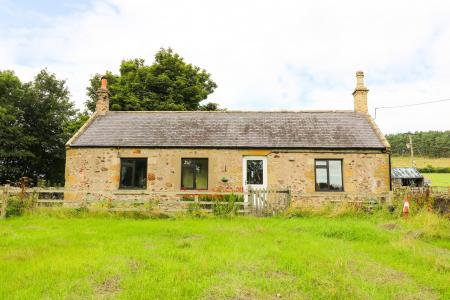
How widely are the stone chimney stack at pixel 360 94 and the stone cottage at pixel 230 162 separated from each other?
2262 mm

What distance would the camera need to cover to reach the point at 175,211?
12219 millimetres

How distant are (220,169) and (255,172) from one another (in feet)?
5.62

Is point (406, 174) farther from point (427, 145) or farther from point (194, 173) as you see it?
point (427, 145)

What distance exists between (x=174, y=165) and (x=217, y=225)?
631cm

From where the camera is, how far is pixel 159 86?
2762 centimetres

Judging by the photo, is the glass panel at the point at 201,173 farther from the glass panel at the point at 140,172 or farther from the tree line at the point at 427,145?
the tree line at the point at 427,145

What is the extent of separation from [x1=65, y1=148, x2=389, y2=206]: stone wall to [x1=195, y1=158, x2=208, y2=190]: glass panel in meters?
0.33

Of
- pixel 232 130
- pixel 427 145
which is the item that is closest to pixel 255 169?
pixel 232 130

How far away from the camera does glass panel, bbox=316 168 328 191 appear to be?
15.7m

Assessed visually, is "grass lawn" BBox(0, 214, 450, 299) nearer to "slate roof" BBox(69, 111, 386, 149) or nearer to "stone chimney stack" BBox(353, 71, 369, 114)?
"slate roof" BBox(69, 111, 386, 149)

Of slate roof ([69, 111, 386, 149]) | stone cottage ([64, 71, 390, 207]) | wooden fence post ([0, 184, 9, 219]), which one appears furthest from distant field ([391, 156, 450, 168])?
wooden fence post ([0, 184, 9, 219])

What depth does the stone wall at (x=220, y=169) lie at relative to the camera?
1556 cm

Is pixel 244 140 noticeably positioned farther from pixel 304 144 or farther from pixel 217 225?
pixel 217 225

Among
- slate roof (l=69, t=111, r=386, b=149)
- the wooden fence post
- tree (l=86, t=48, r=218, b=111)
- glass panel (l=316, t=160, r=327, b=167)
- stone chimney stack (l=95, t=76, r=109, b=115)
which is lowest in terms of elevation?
the wooden fence post
